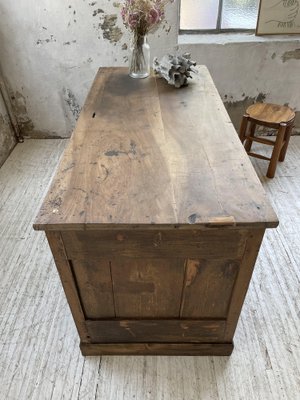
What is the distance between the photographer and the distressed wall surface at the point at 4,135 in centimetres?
237

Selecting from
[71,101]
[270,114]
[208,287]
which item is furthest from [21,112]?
[208,287]

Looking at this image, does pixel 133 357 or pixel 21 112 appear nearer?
pixel 133 357

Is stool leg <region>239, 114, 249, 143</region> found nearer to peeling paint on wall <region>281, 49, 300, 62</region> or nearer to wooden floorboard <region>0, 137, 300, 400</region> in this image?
peeling paint on wall <region>281, 49, 300, 62</region>

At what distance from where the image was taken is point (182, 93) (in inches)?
60.6

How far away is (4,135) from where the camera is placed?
2.42 meters

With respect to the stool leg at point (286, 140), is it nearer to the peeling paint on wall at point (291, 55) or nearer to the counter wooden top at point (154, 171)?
the peeling paint on wall at point (291, 55)

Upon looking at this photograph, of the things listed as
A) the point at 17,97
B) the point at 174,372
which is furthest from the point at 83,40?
the point at 174,372

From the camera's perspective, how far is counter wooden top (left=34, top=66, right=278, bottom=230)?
2.73 feet

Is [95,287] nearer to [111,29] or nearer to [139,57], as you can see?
[139,57]

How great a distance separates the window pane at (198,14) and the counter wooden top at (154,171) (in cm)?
111

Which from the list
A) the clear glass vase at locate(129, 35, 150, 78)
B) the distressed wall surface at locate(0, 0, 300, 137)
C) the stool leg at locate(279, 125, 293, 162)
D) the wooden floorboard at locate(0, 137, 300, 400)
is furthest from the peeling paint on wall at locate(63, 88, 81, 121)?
the stool leg at locate(279, 125, 293, 162)

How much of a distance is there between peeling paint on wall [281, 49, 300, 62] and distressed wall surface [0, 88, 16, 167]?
214 centimetres

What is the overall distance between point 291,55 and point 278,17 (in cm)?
27

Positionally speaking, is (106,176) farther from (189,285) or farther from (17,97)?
(17,97)
